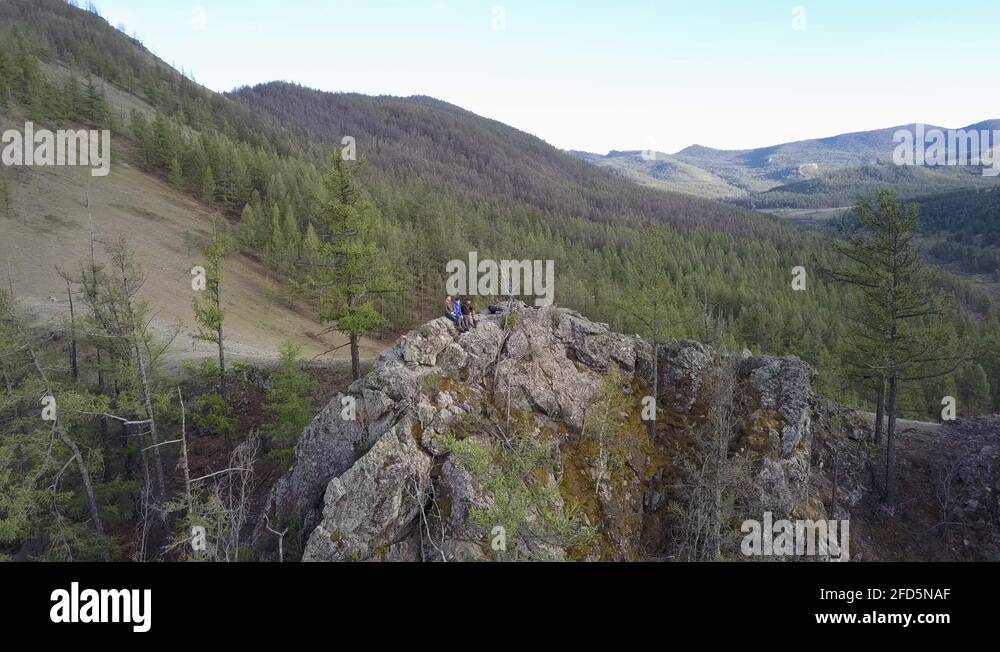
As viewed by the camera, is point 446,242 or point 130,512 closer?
point 130,512

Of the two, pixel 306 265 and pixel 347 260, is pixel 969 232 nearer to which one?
pixel 306 265

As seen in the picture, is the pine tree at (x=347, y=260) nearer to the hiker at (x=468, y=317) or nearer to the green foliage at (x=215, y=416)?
the hiker at (x=468, y=317)

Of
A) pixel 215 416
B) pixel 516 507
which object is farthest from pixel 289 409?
pixel 516 507

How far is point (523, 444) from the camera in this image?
13102 mm

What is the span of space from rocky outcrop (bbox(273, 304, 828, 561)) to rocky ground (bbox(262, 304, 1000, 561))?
0.05 metres

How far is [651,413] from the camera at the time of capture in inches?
811

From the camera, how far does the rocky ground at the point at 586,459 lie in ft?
41.6

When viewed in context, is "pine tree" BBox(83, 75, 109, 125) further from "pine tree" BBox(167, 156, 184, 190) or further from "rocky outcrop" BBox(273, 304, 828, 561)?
"rocky outcrop" BBox(273, 304, 828, 561)

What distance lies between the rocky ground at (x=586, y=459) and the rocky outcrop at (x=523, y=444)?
55 mm

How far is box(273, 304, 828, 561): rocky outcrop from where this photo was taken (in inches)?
488

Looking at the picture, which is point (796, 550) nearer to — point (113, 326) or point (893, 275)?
point (893, 275)

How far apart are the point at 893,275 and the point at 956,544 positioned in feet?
39.4

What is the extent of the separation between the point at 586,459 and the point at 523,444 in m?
5.36
